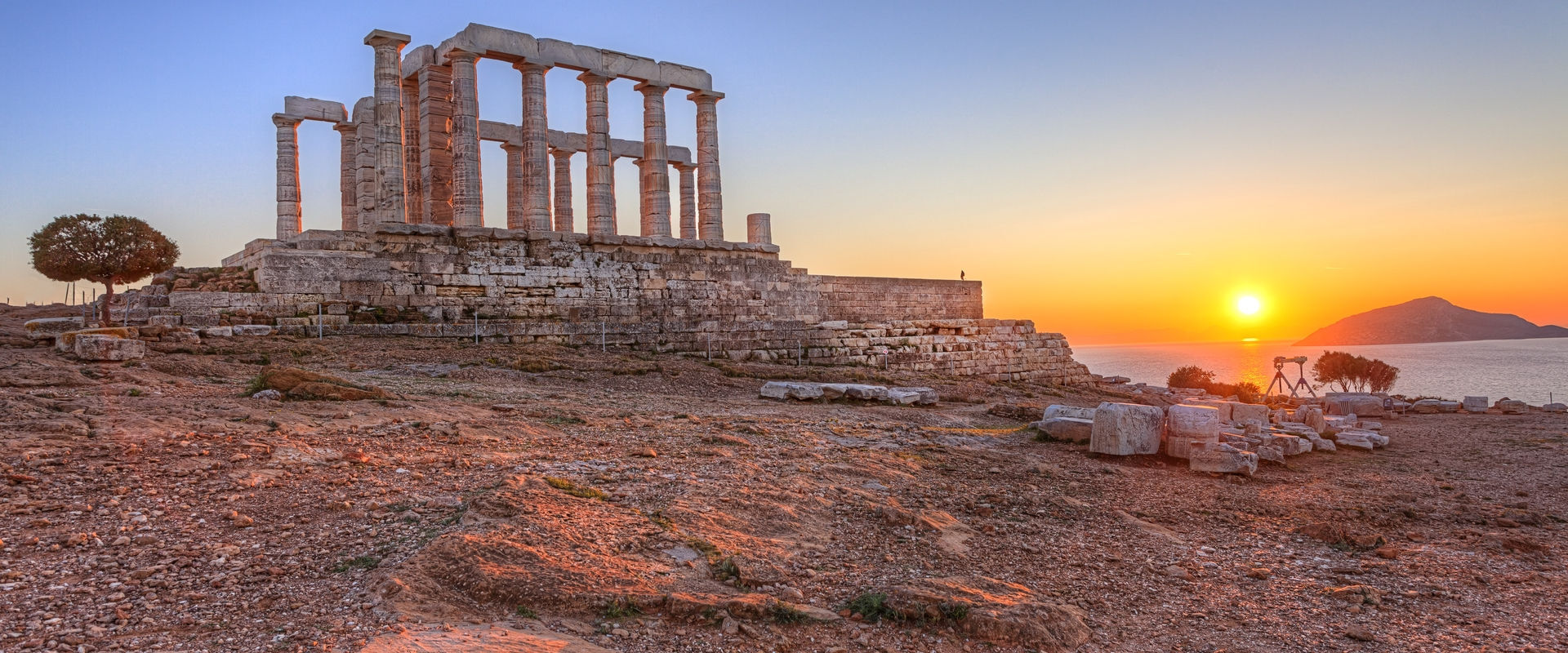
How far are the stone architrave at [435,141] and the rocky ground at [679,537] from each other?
11.4 m

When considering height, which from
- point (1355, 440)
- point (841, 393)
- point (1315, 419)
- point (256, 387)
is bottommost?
point (1355, 440)

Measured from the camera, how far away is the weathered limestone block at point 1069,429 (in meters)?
11.4

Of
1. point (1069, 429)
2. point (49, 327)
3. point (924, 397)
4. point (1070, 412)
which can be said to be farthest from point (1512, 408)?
point (49, 327)

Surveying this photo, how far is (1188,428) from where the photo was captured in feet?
34.1

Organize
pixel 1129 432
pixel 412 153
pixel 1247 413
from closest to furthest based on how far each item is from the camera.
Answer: pixel 1129 432
pixel 1247 413
pixel 412 153

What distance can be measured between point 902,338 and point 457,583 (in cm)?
1886

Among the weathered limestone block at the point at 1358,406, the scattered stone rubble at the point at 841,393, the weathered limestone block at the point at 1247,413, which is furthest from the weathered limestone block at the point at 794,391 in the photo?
the weathered limestone block at the point at 1358,406

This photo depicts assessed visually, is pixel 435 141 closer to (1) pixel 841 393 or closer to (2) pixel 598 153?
(2) pixel 598 153

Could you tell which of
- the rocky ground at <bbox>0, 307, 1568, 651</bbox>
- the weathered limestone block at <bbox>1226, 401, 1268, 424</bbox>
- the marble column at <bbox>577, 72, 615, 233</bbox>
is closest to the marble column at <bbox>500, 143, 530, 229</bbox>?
the marble column at <bbox>577, 72, 615, 233</bbox>

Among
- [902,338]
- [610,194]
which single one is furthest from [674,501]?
[610,194]

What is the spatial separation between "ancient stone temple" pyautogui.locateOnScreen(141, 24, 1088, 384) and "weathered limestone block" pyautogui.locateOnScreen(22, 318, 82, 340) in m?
1.44

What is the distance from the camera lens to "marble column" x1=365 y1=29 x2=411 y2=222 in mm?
20250

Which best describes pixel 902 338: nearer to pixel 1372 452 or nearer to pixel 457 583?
pixel 1372 452

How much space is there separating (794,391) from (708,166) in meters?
11.9
